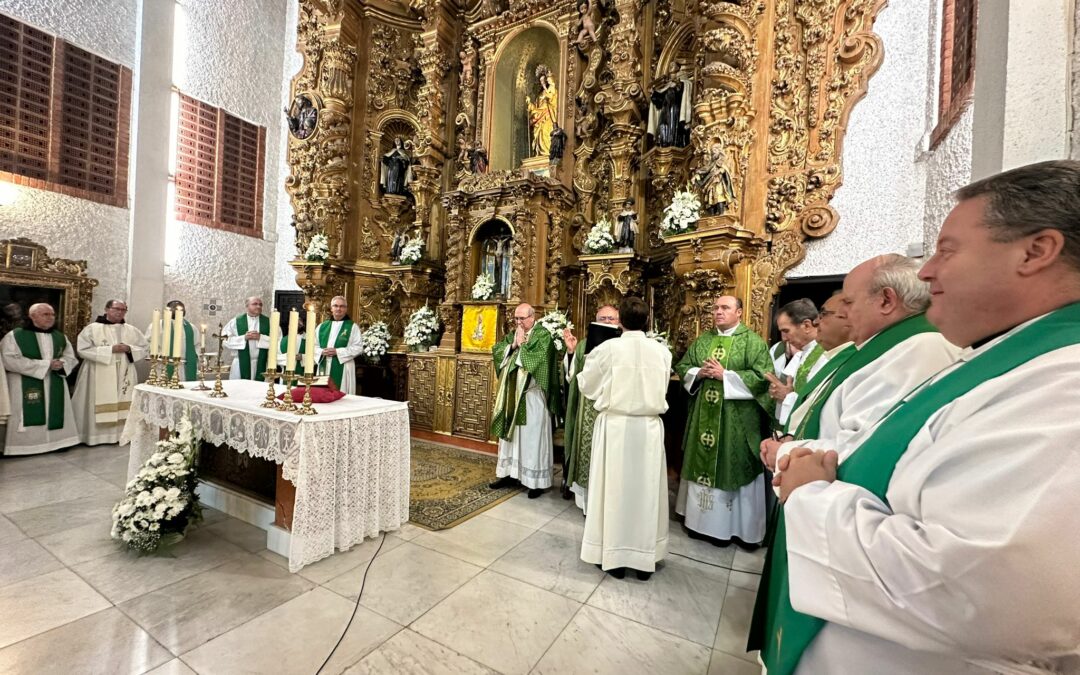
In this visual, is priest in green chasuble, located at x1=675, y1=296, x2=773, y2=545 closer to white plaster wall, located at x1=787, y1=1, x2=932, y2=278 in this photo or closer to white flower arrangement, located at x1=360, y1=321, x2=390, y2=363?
white plaster wall, located at x1=787, y1=1, x2=932, y2=278

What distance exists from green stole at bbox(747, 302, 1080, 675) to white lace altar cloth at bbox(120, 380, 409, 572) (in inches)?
116

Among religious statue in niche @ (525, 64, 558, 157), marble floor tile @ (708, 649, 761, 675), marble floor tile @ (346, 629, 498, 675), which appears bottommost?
marble floor tile @ (346, 629, 498, 675)

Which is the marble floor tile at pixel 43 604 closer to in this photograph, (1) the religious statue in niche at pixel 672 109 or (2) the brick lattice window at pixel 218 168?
(1) the religious statue in niche at pixel 672 109

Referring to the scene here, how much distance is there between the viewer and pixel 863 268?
5.88 feet

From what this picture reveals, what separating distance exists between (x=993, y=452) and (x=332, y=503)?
3.59 metres

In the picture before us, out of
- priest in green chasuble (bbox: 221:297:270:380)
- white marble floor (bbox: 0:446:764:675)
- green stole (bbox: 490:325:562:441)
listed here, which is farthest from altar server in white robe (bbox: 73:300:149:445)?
green stole (bbox: 490:325:562:441)

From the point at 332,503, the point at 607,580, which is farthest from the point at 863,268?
the point at 332,503

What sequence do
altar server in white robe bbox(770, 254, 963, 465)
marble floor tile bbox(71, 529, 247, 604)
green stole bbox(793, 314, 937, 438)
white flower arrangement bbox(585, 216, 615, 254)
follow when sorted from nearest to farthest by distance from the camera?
altar server in white robe bbox(770, 254, 963, 465) → green stole bbox(793, 314, 937, 438) → marble floor tile bbox(71, 529, 247, 604) → white flower arrangement bbox(585, 216, 615, 254)

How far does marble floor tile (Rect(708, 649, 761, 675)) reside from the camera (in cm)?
223

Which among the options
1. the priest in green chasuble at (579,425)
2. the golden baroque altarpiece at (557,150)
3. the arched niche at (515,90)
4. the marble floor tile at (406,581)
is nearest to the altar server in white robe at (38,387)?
the golden baroque altarpiece at (557,150)

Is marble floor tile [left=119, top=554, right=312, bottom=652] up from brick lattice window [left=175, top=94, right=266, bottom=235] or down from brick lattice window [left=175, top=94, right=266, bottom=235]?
down

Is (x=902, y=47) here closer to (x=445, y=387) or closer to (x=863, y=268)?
(x=863, y=268)

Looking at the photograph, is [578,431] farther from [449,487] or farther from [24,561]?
[24,561]

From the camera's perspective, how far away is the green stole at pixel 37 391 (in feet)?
18.5
